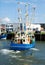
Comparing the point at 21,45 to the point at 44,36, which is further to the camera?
the point at 44,36

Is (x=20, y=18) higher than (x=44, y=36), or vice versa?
(x=20, y=18)

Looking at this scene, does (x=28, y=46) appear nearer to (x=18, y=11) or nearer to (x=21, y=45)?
(x=21, y=45)

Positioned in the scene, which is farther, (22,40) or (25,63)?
(22,40)

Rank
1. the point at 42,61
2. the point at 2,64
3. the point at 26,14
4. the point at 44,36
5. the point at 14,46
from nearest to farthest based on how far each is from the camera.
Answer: the point at 2,64, the point at 42,61, the point at 14,46, the point at 26,14, the point at 44,36

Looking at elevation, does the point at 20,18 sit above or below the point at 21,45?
above

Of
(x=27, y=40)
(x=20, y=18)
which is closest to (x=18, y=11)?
(x=20, y=18)

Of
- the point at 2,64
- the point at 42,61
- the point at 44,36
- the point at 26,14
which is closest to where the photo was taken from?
the point at 2,64

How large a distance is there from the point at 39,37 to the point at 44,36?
2.24 m

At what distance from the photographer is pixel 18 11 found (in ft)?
173

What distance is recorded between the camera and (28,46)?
44.2 m

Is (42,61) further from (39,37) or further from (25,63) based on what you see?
(39,37)

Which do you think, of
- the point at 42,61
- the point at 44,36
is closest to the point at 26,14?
the point at 42,61

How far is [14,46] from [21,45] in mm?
1239

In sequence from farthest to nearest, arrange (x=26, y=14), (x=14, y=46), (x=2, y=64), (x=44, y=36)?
1. (x=44, y=36)
2. (x=26, y=14)
3. (x=14, y=46)
4. (x=2, y=64)
